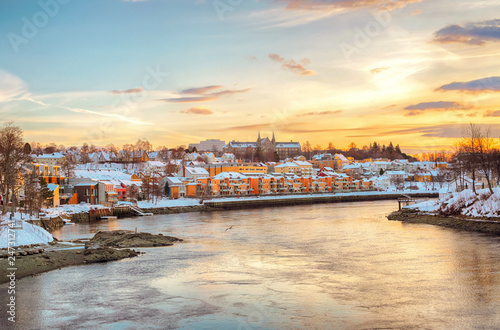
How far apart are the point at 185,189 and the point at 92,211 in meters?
24.2

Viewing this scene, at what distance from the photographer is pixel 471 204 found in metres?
29.0

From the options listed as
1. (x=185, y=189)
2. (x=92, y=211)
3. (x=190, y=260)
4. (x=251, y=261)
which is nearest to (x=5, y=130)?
(x=92, y=211)

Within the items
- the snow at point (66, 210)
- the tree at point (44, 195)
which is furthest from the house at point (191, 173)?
the tree at point (44, 195)

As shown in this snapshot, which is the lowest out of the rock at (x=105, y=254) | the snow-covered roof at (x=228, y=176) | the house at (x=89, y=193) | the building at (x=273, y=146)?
the rock at (x=105, y=254)

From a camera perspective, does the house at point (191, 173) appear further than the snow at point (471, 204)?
Yes

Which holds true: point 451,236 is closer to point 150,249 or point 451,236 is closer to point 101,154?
point 150,249

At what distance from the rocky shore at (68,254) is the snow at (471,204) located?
17.8 meters

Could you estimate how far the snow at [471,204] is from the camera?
26641 mm

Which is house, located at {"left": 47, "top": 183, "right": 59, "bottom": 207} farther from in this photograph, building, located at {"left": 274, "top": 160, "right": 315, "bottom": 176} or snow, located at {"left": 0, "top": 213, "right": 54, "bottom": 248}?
building, located at {"left": 274, "top": 160, "right": 315, "bottom": 176}

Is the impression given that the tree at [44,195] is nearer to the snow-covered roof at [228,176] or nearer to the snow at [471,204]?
the snow at [471,204]

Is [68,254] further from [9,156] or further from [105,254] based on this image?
[9,156]

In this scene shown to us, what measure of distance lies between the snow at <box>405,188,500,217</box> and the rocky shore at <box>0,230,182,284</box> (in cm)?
1782

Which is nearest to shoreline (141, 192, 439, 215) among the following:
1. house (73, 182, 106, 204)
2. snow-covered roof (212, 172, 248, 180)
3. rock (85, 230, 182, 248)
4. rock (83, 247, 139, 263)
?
house (73, 182, 106, 204)

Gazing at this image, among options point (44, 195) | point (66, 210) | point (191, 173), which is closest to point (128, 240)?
point (44, 195)
